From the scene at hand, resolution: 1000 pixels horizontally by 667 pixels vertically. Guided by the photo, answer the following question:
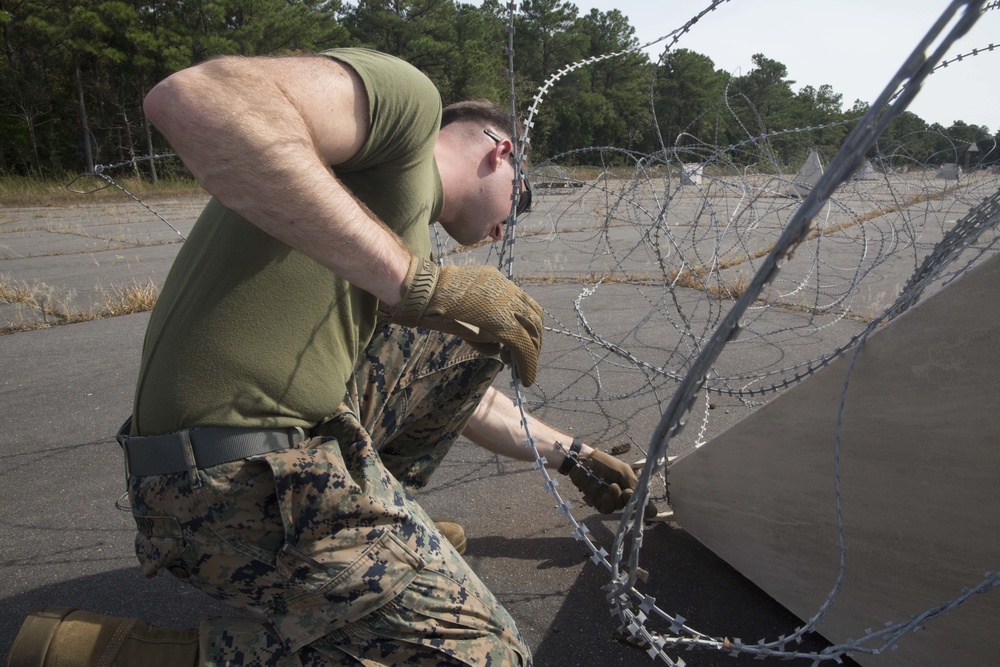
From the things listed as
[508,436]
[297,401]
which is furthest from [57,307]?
[297,401]

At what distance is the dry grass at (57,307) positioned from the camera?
201 inches

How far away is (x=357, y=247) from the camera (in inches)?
56.3

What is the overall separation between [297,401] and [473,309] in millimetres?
422

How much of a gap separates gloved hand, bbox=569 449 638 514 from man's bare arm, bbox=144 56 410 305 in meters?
1.21

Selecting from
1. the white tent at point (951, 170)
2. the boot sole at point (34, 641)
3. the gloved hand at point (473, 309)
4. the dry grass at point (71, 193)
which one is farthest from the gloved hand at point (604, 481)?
the dry grass at point (71, 193)

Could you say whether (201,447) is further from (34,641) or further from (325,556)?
(34,641)

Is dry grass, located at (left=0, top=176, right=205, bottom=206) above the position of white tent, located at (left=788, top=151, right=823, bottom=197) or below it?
below

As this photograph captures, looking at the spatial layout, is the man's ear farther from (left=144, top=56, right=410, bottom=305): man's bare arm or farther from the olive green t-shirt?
(left=144, top=56, right=410, bottom=305): man's bare arm

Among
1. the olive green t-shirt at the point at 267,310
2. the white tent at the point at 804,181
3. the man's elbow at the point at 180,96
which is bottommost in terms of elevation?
the olive green t-shirt at the point at 267,310

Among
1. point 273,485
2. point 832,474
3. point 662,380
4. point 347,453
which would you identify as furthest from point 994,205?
point 662,380

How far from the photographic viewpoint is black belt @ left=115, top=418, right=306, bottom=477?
150 cm

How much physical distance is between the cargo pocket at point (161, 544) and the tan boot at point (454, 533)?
85 centimetres

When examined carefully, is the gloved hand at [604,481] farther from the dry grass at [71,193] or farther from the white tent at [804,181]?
the dry grass at [71,193]

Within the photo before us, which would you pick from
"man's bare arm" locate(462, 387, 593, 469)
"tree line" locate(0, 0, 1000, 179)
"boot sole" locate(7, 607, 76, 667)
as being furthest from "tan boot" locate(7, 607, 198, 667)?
"tree line" locate(0, 0, 1000, 179)
